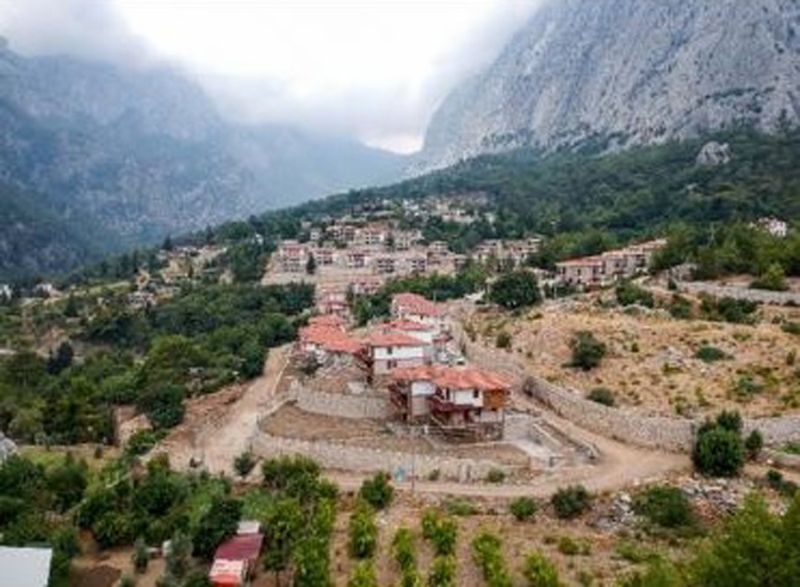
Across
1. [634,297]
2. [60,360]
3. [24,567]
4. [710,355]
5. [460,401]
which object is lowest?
[24,567]

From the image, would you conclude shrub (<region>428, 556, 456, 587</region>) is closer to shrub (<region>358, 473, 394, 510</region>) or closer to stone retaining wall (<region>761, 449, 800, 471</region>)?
shrub (<region>358, 473, 394, 510</region>)

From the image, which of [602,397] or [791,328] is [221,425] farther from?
[791,328]

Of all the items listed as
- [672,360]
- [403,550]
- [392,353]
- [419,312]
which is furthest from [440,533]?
[419,312]

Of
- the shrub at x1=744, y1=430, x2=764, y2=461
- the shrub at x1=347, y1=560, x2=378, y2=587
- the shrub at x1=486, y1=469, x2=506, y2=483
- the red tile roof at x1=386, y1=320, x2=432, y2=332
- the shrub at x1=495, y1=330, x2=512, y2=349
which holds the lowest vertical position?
the shrub at x1=347, y1=560, x2=378, y2=587

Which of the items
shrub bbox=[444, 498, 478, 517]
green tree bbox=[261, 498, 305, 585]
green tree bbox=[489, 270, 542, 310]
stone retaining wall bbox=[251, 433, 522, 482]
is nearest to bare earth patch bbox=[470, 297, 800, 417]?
green tree bbox=[489, 270, 542, 310]

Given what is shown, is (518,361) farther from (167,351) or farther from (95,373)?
(95,373)

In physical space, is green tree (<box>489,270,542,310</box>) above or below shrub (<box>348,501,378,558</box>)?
above

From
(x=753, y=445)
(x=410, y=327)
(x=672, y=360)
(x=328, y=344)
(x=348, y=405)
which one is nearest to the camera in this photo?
(x=753, y=445)

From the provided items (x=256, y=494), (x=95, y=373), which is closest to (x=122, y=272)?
(x=95, y=373)
